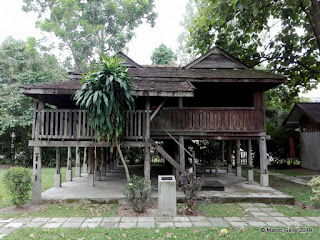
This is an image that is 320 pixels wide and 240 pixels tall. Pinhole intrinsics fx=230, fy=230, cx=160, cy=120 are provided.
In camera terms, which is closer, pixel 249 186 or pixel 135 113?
pixel 135 113

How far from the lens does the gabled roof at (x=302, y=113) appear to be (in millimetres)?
13945

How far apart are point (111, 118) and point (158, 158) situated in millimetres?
11722

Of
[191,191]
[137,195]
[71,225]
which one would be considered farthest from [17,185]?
[191,191]

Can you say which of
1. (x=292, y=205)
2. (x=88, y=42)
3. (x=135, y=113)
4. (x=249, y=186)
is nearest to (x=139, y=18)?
(x=88, y=42)

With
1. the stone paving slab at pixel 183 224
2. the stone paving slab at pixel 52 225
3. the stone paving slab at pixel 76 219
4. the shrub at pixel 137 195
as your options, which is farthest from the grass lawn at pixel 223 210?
the stone paving slab at pixel 52 225

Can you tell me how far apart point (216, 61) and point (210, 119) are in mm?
2859

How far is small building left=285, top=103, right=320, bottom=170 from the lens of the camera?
14.6 m

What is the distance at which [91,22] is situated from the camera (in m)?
21.7

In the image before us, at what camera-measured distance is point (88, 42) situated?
21234mm

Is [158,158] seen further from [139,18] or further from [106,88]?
[139,18]

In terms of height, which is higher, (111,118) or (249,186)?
(111,118)

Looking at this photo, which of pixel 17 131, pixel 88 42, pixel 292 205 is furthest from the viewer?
pixel 88 42

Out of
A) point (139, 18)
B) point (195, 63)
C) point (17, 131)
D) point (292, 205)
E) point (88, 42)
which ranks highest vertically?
point (139, 18)

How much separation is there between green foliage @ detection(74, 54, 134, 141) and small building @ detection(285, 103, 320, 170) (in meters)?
Answer: 12.2
